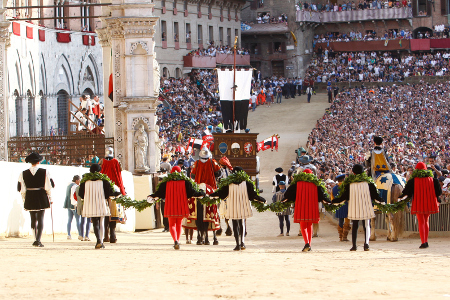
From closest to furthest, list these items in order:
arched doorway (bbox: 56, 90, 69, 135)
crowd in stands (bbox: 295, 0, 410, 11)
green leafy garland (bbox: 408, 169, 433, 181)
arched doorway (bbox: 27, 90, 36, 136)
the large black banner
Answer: green leafy garland (bbox: 408, 169, 433, 181)
the large black banner
arched doorway (bbox: 27, 90, 36, 136)
arched doorway (bbox: 56, 90, 69, 135)
crowd in stands (bbox: 295, 0, 410, 11)

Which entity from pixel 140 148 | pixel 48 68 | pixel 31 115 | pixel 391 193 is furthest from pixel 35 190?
pixel 48 68

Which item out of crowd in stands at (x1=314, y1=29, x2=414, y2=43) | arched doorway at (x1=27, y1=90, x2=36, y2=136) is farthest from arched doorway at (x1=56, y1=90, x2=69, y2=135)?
crowd in stands at (x1=314, y1=29, x2=414, y2=43)

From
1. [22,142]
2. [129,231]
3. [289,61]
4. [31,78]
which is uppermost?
[289,61]

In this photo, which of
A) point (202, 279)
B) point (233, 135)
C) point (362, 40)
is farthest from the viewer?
point (362, 40)

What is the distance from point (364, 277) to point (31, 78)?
25386 millimetres

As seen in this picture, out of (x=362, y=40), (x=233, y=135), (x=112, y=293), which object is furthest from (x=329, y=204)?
(x=362, y=40)

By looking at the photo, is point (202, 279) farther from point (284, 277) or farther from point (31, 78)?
point (31, 78)

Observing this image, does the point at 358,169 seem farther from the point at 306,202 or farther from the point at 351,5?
the point at 351,5

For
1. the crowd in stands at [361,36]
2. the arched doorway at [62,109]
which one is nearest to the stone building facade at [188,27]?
the crowd in stands at [361,36]

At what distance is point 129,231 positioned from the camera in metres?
19.5

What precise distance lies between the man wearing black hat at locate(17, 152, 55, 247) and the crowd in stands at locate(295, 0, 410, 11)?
177 feet

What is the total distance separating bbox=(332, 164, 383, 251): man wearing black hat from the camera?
13.2m

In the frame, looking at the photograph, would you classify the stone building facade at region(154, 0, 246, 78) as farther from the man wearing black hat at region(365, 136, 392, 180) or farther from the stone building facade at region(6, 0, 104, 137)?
the man wearing black hat at region(365, 136, 392, 180)

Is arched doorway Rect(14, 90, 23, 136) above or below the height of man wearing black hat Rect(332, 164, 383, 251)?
above
